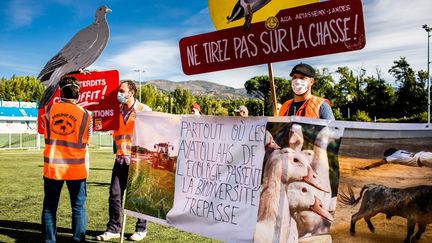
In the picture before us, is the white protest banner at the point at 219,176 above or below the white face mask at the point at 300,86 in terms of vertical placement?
below

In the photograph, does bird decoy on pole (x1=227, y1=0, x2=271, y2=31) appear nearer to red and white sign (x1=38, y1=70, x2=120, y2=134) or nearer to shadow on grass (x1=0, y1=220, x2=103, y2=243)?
red and white sign (x1=38, y1=70, x2=120, y2=134)

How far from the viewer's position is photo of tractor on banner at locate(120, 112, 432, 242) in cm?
263

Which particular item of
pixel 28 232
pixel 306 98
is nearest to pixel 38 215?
pixel 28 232

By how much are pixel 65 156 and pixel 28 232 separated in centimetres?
155

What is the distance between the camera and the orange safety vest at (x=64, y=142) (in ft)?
13.7

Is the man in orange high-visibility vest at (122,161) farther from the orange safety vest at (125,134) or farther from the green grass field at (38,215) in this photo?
the green grass field at (38,215)

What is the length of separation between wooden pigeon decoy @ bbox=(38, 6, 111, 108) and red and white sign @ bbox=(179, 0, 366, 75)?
221cm

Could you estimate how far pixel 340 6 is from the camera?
9.55 ft

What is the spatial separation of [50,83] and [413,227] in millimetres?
4682

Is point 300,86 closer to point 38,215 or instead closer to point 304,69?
point 304,69

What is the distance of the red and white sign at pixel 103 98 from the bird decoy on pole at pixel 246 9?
2234mm

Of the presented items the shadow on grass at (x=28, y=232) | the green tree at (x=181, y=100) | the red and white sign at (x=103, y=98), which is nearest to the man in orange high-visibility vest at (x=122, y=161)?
the red and white sign at (x=103, y=98)

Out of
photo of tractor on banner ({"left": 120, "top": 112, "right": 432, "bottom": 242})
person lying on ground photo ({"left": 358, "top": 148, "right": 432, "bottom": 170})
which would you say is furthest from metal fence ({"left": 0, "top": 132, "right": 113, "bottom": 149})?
person lying on ground photo ({"left": 358, "top": 148, "right": 432, "bottom": 170})

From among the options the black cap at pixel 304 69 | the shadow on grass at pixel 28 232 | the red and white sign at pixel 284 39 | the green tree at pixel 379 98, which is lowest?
the shadow on grass at pixel 28 232
